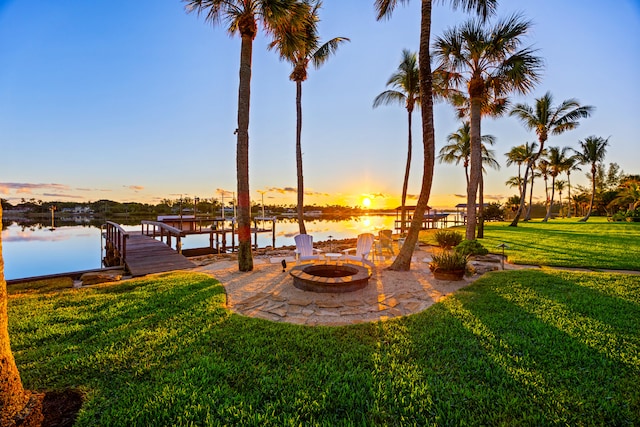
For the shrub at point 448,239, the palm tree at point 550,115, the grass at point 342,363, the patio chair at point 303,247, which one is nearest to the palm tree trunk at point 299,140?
the patio chair at point 303,247

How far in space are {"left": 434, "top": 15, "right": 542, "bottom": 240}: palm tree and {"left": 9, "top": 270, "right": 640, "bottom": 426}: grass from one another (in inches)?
283

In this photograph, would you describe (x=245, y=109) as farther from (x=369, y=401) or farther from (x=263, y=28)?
(x=369, y=401)

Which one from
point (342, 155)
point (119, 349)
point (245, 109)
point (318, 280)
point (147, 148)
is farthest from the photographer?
point (342, 155)

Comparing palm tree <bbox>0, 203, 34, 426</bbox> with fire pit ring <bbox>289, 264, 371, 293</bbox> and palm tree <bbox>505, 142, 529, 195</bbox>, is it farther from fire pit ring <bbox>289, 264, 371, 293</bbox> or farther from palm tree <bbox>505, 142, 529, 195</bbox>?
palm tree <bbox>505, 142, 529, 195</bbox>

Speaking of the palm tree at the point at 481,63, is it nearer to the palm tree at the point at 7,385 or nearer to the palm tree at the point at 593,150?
the palm tree at the point at 7,385

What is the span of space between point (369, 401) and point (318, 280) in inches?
122

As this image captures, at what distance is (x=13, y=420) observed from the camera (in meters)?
1.69

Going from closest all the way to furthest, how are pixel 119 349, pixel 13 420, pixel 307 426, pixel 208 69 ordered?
pixel 13 420 < pixel 307 426 < pixel 119 349 < pixel 208 69

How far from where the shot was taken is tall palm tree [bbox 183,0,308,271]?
263 inches

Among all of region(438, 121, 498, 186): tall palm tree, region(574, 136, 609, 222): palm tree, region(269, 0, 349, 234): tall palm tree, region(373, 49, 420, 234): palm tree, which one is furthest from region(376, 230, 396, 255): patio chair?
region(574, 136, 609, 222): palm tree

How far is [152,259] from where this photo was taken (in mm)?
8195

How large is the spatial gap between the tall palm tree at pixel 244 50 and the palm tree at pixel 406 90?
27.3ft

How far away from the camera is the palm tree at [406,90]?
43.9 ft

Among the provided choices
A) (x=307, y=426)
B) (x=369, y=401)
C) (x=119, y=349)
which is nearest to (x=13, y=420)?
(x=119, y=349)
